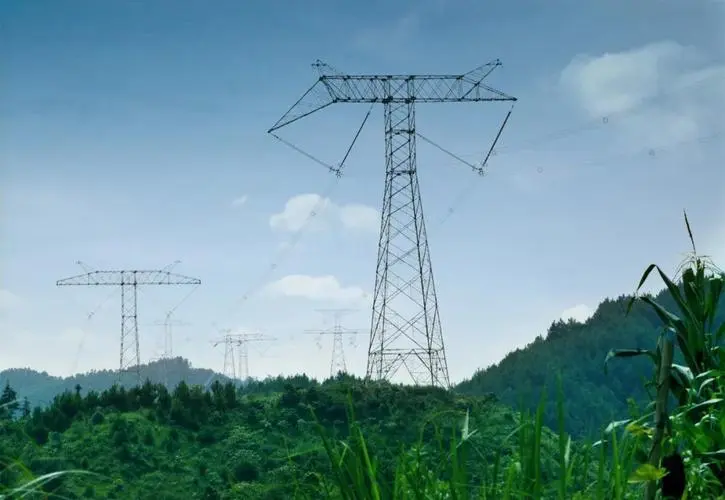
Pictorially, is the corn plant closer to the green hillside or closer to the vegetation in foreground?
the vegetation in foreground

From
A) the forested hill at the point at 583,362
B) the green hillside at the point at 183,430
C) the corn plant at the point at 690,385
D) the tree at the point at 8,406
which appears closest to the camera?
the corn plant at the point at 690,385

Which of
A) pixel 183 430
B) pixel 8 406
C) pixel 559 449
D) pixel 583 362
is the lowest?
pixel 559 449

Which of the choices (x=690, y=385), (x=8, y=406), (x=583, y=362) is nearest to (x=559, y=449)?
(x=690, y=385)

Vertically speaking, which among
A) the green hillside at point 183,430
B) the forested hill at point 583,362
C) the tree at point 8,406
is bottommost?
the tree at point 8,406

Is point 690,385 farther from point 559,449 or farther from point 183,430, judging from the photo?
point 183,430

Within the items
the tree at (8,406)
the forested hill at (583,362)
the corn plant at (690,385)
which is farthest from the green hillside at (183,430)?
the corn plant at (690,385)

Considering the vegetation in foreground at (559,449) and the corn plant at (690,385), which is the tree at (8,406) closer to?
the vegetation in foreground at (559,449)

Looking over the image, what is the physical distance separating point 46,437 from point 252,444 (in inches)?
424

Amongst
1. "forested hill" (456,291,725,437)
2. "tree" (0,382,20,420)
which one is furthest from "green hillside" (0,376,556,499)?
"tree" (0,382,20,420)

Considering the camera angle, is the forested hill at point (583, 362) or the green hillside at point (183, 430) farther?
the forested hill at point (583, 362)

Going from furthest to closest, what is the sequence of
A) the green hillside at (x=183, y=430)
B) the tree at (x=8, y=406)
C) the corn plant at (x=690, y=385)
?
the green hillside at (x=183, y=430)
the tree at (x=8, y=406)
the corn plant at (x=690, y=385)

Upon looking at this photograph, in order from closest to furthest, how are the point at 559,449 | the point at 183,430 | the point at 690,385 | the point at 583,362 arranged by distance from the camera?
the point at 559,449, the point at 690,385, the point at 183,430, the point at 583,362

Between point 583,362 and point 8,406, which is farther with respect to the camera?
point 583,362

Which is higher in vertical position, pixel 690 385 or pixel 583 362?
pixel 583 362
